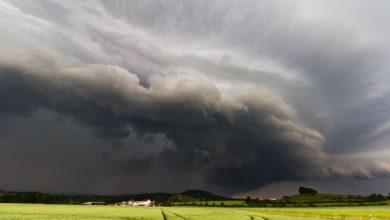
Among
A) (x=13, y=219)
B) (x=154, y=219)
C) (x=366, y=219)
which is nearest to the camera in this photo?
(x=13, y=219)

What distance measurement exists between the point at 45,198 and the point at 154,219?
17744 centimetres

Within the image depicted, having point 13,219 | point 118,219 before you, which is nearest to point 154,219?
point 118,219

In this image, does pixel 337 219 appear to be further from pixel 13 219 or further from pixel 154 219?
pixel 13 219

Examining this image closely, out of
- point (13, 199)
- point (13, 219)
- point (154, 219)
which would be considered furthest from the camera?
point (13, 199)

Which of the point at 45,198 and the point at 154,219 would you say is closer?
the point at 154,219

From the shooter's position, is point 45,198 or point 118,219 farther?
point 45,198

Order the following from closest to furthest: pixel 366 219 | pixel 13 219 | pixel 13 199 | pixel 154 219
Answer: pixel 13 219, pixel 154 219, pixel 366 219, pixel 13 199

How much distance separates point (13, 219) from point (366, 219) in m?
57.9

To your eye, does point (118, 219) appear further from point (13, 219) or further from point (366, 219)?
point (366, 219)

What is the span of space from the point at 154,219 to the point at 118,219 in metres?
4.08

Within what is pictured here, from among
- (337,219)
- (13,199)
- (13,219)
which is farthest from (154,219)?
(13,199)

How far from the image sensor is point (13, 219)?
3325 centimetres

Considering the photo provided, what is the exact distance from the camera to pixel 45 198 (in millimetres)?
199125

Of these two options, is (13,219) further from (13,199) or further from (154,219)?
(13,199)
